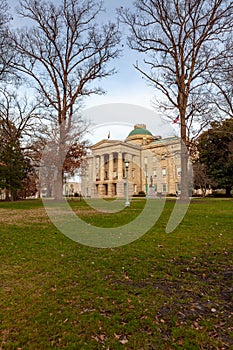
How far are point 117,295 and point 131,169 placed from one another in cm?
5426

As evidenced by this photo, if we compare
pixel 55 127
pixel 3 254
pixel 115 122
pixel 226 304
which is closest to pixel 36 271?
pixel 3 254

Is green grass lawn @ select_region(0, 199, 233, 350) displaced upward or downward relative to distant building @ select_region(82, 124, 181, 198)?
downward

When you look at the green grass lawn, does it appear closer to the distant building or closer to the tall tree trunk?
the tall tree trunk

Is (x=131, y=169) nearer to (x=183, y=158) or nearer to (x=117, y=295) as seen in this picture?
(x=183, y=158)

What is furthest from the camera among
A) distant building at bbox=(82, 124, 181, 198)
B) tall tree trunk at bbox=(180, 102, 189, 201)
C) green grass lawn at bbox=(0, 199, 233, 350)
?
distant building at bbox=(82, 124, 181, 198)

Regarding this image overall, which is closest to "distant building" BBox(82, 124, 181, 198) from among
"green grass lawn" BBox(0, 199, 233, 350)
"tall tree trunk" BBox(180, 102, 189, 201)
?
"tall tree trunk" BBox(180, 102, 189, 201)

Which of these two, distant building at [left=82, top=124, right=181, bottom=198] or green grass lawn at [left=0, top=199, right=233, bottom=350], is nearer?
green grass lawn at [left=0, top=199, right=233, bottom=350]

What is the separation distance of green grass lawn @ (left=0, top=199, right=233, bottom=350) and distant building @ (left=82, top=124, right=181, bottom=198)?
145 ft

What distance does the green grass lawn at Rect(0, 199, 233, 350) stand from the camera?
293 centimetres

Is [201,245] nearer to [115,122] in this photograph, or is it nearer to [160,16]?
[115,122]

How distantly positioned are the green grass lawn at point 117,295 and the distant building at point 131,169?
44.3 meters

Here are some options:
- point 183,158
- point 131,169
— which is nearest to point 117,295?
point 183,158

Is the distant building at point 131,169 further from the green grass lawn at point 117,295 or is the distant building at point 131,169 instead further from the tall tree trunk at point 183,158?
the green grass lawn at point 117,295

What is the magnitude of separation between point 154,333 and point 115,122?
1034 centimetres
